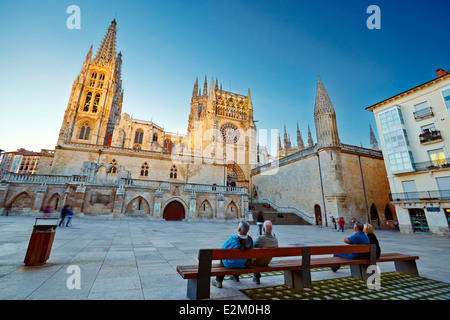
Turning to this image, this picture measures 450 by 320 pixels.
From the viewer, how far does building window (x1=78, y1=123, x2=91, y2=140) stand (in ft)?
112

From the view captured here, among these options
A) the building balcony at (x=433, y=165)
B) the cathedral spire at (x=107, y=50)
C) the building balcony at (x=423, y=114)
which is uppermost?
the cathedral spire at (x=107, y=50)

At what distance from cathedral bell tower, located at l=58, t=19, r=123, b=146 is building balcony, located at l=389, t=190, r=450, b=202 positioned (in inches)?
1554

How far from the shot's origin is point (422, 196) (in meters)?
15.7

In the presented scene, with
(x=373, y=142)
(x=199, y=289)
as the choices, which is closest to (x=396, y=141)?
(x=199, y=289)

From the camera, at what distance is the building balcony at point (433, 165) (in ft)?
48.0

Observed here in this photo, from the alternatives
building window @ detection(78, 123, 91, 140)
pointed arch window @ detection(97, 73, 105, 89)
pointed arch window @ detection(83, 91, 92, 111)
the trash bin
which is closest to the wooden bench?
the trash bin

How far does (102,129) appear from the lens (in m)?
34.7

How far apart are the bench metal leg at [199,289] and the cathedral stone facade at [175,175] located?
1798 cm

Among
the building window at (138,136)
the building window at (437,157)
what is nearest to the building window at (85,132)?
the building window at (138,136)

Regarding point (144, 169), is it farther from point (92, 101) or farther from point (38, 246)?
point (38, 246)

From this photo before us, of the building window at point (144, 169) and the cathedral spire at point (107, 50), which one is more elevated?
the cathedral spire at point (107, 50)

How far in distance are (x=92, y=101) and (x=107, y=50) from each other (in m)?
14.9

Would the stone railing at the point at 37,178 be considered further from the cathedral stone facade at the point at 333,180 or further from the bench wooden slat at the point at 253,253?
the cathedral stone facade at the point at 333,180
